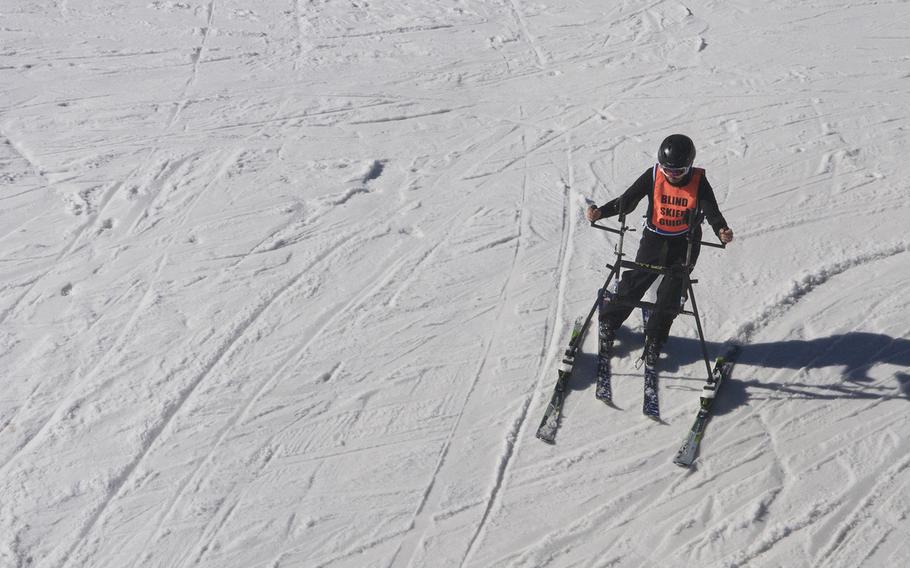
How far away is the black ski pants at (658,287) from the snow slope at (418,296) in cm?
38

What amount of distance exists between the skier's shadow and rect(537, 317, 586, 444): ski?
156 mm

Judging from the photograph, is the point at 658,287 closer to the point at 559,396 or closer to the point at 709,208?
the point at 709,208

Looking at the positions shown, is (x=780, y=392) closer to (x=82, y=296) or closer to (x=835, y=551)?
(x=835, y=551)

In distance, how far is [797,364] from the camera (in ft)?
20.2

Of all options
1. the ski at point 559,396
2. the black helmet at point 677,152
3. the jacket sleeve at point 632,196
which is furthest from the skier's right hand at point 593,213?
the ski at point 559,396

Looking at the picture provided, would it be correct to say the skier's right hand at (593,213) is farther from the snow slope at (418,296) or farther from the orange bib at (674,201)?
the snow slope at (418,296)

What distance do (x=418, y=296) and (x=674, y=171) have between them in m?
2.49

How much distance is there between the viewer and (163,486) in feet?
16.7

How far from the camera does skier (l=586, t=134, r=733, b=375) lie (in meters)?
5.43

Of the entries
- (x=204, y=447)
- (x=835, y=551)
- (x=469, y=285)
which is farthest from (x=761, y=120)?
(x=204, y=447)

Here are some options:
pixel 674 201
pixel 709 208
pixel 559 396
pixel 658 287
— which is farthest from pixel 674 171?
pixel 559 396

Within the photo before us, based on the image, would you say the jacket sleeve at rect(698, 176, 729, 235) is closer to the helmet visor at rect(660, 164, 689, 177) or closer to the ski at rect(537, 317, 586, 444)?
the helmet visor at rect(660, 164, 689, 177)

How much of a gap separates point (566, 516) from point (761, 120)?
671cm

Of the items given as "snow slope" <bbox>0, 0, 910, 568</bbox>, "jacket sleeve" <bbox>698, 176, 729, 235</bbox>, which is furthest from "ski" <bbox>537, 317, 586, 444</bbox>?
"jacket sleeve" <bbox>698, 176, 729, 235</bbox>
